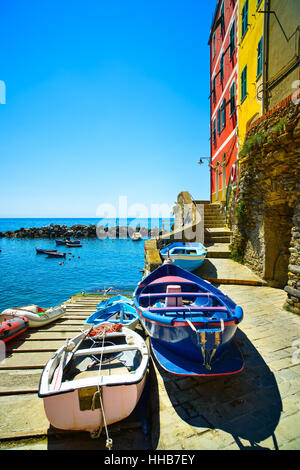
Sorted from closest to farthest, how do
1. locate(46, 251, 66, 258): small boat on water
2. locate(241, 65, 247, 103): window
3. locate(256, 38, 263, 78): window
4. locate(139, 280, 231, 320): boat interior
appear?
locate(139, 280, 231, 320): boat interior < locate(256, 38, 263, 78): window < locate(241, 65, 247, 103): window < locate(46, 251, 66, 258): small boat on water

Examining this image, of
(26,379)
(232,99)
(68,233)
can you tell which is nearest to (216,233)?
(232,99)

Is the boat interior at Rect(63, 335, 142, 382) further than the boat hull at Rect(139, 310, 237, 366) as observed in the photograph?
Yes

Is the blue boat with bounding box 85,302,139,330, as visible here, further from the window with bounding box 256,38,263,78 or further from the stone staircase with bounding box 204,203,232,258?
the window with bounding box 256,38,263,78

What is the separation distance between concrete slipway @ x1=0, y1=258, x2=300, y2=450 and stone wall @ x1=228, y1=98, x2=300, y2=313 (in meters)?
2.34

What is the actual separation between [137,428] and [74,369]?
4.29ft

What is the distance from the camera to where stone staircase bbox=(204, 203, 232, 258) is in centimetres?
1047

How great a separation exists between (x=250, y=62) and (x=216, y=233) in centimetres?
834

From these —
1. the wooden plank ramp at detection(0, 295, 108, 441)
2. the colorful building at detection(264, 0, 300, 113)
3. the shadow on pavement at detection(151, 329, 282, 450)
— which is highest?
the colorful building at detection(264, 0, 300, 113)

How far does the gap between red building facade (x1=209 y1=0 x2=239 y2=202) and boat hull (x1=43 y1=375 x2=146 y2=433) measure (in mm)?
11722

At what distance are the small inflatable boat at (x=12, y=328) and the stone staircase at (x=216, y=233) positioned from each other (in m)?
7.78

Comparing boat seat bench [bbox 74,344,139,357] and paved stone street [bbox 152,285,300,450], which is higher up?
boat seat bench [bbox 74,344,139,357]

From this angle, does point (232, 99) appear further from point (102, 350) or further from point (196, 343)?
point (102, 350)

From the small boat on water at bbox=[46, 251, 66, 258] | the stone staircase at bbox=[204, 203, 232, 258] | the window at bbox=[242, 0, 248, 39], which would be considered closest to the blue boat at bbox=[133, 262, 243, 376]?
the stone staircase at bbox=[204, 203, 232, 258]

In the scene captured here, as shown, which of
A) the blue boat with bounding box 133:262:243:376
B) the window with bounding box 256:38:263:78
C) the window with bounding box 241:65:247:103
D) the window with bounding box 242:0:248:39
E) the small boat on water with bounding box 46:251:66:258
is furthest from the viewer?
the small boat on water with bounding box 46:251:66:258
